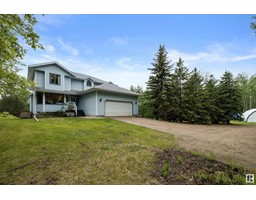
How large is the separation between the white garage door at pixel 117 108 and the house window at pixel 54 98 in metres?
4.95

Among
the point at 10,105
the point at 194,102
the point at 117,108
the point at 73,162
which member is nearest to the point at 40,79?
the point at 117,108

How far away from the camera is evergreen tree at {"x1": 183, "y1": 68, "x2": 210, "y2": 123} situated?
40.3ft

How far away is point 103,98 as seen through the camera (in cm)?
1256

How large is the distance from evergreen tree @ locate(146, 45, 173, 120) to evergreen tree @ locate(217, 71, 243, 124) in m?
6.53

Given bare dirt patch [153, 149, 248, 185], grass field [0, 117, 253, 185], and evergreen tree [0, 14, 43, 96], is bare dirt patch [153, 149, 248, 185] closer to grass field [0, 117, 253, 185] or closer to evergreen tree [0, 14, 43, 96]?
grass field [0, 117, 253, 185]

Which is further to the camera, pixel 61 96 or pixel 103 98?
pixel 61 96

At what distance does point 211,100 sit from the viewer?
1370cm

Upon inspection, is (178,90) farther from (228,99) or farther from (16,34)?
(16,34)

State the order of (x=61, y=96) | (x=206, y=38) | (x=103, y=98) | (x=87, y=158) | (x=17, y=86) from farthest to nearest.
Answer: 1. (x=61, y=96)
2. (x=103, y=98)
3. (x=17, y=86)
4. (x=206, y=38)
5. (x=87, y=158)

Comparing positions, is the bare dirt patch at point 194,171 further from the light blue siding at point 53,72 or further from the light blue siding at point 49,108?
the light blue siding at point 53,72

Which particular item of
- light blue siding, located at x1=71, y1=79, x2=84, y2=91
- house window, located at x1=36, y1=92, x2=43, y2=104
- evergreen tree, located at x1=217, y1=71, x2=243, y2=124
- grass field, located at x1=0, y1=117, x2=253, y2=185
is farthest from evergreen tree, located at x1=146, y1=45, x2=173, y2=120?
house window, located at x1=36, y1=92, x2=43, y2=104
